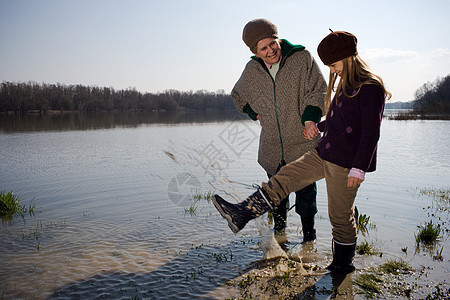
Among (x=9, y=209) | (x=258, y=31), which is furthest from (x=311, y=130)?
(x=9, y=209)

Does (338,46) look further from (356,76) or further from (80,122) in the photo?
(80,122)

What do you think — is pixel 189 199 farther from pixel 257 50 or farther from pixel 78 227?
pixel 257 50

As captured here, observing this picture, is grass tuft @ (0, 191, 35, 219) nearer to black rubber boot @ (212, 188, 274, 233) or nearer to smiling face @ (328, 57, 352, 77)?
black rubber boot @ (212, 188, 274, 233)

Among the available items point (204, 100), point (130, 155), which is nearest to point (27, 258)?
point (130, 155)

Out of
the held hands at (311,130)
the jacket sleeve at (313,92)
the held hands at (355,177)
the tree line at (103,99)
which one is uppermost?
the tree line at (103,99)

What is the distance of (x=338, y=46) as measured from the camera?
9.24ft

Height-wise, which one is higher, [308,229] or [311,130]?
[311,130]

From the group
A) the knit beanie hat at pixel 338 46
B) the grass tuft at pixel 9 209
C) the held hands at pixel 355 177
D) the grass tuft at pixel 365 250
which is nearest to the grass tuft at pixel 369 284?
the grass tuft at pixel 365 250

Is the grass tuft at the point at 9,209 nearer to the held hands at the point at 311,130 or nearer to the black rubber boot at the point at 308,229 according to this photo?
the black rubber boot at the point at 308,229

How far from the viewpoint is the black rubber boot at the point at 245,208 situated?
306cm

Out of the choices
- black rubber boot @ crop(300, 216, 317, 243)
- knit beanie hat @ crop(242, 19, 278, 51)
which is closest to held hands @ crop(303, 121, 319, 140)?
knit beanie hat @ crop(242, 19, 278, 51)

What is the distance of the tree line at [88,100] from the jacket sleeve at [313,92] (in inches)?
3083

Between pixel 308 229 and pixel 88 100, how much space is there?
108265 mm

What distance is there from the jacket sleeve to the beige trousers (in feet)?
1.52
